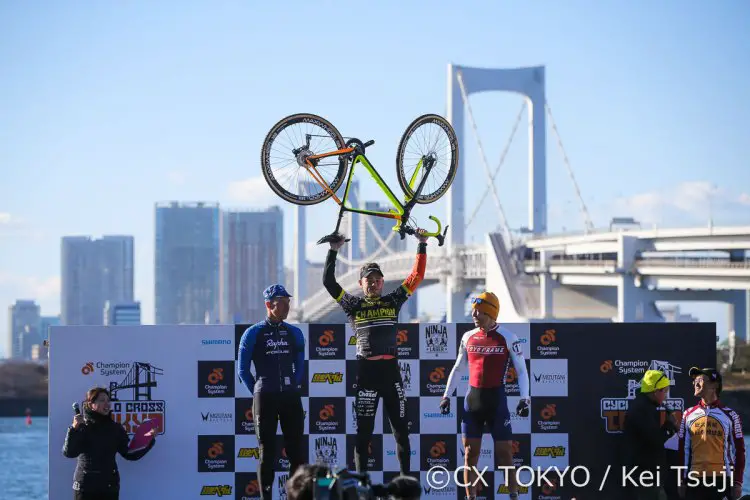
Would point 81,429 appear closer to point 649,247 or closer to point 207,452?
point 207,452

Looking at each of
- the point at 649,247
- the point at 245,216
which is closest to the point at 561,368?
the point at 649,247

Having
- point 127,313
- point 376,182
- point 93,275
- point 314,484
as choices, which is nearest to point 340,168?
point 376,182

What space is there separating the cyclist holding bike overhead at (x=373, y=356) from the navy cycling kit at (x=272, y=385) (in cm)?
45

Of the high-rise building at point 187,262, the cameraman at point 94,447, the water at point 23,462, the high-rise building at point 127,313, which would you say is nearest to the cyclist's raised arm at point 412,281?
the cameraman at point 94,447

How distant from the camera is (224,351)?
9.01 meters

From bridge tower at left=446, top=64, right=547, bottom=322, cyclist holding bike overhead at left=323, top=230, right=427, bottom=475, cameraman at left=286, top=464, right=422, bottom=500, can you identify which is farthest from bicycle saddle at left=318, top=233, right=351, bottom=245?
bridge tower at left=446, top=64, right=547, bottom=322

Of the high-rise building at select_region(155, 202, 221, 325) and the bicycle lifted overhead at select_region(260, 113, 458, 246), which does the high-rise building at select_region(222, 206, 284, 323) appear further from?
the bicycle lifted overhead at select_region(260, 113, 458, 246)

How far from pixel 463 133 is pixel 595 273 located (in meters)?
14.7

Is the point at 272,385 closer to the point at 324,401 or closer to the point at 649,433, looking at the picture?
the point at 324,401

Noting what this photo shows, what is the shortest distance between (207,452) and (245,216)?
178944 mm

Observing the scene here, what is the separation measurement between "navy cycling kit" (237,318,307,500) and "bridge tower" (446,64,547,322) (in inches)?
1670

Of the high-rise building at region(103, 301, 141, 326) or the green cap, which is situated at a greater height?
the high-rise building at region(103, 301, 141, 326)

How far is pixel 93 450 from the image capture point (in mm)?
7633

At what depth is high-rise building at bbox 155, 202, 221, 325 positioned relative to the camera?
16962 cm
